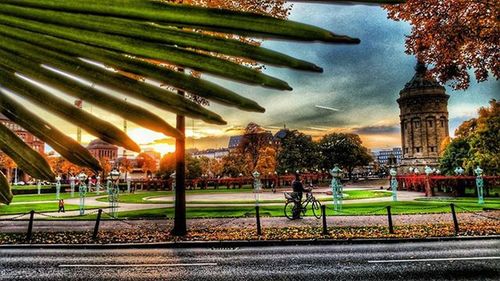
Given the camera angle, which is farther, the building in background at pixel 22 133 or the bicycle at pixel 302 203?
the bicycle at pixel 302 203

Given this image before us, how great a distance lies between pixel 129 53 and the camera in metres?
0.30

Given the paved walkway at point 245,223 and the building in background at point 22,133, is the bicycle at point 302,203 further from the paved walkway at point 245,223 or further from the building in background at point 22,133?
the building in background at point 22,133

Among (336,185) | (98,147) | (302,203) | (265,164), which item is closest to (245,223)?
(302,203)

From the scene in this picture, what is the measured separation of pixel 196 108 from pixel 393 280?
8809mm

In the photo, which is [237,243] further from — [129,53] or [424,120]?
[424,120]

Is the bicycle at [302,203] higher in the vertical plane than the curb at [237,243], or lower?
higher

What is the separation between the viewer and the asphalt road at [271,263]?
8.52m

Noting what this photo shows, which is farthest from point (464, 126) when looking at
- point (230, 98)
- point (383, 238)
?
point (230, 98)

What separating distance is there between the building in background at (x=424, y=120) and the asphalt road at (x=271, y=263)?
5742 cm

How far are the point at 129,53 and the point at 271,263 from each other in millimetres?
9890

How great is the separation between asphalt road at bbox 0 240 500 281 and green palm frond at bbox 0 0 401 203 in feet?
27.6

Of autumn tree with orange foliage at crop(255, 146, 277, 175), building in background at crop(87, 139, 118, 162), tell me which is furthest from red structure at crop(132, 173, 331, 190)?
building in background at crop(87, 139, 118, 162)

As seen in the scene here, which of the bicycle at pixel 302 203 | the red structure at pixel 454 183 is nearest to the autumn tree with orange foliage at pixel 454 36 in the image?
the bicycle at pixel 302 203

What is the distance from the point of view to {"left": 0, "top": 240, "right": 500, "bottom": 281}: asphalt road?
8.52 meters
